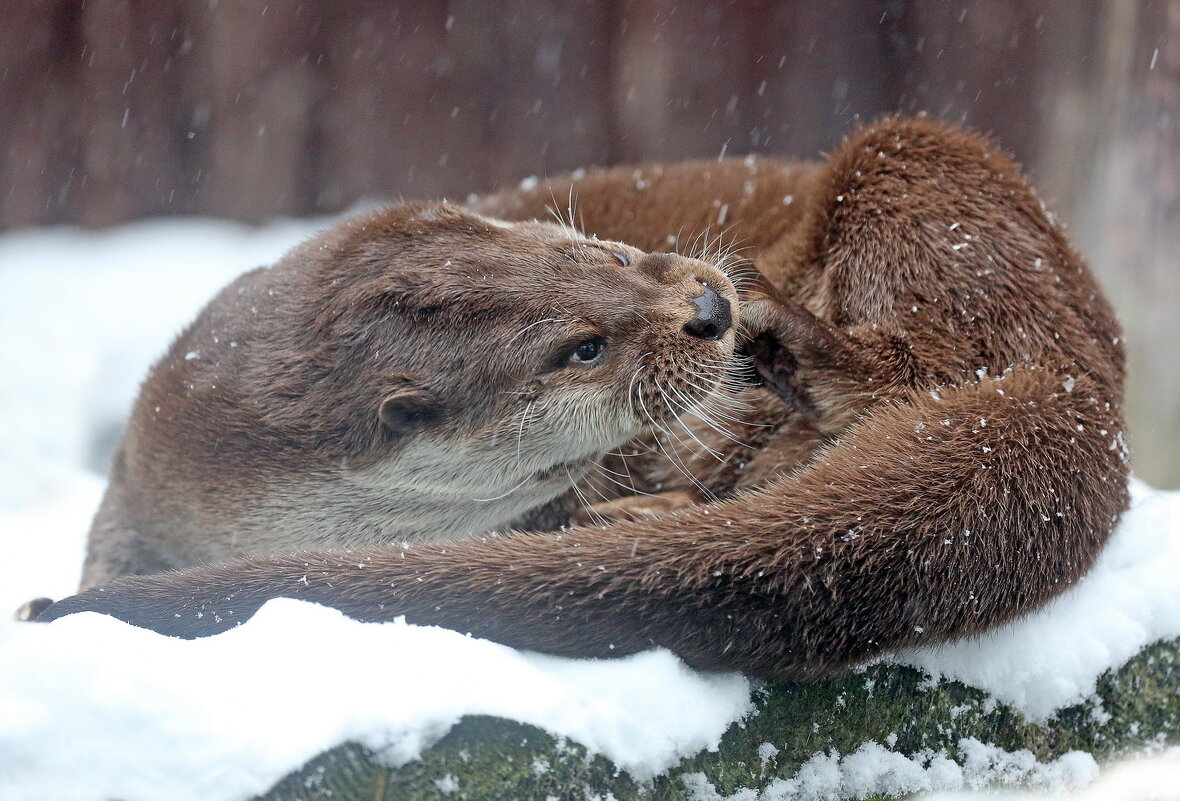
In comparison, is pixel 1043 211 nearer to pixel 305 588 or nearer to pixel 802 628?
pixel 802 628

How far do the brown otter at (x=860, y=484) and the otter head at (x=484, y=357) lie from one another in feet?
0.76

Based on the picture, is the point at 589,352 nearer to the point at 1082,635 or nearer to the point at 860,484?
the point at 860,484

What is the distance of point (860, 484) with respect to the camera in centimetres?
182

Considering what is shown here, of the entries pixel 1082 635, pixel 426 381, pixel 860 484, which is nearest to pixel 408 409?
pixel 426 381

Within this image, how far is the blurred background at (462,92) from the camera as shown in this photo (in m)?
4.64

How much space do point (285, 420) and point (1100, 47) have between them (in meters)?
3.72

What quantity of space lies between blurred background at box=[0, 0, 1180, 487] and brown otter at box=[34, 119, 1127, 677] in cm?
240

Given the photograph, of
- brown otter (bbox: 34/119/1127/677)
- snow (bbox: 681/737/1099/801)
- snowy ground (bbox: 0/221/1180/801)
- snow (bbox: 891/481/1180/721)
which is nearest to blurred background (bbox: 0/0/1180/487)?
brown otter (bbox: 34/119/1127/677)

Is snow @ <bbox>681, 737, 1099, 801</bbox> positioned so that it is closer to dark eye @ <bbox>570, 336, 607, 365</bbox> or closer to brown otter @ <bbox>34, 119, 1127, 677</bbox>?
brown otter @ <bbox>34, 119, 1127, 677</bbox>

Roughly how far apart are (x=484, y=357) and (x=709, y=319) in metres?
0.42

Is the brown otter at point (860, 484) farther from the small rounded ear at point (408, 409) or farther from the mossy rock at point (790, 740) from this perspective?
the small rounded ear at point (408, 409)

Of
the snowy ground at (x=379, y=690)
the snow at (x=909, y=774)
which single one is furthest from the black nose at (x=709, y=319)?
the snow at (x=909, y=774)

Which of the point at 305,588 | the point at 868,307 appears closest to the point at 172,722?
the point at 305,588

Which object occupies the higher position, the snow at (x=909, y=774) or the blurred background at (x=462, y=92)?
the blurred background at (x=462, y=92)
